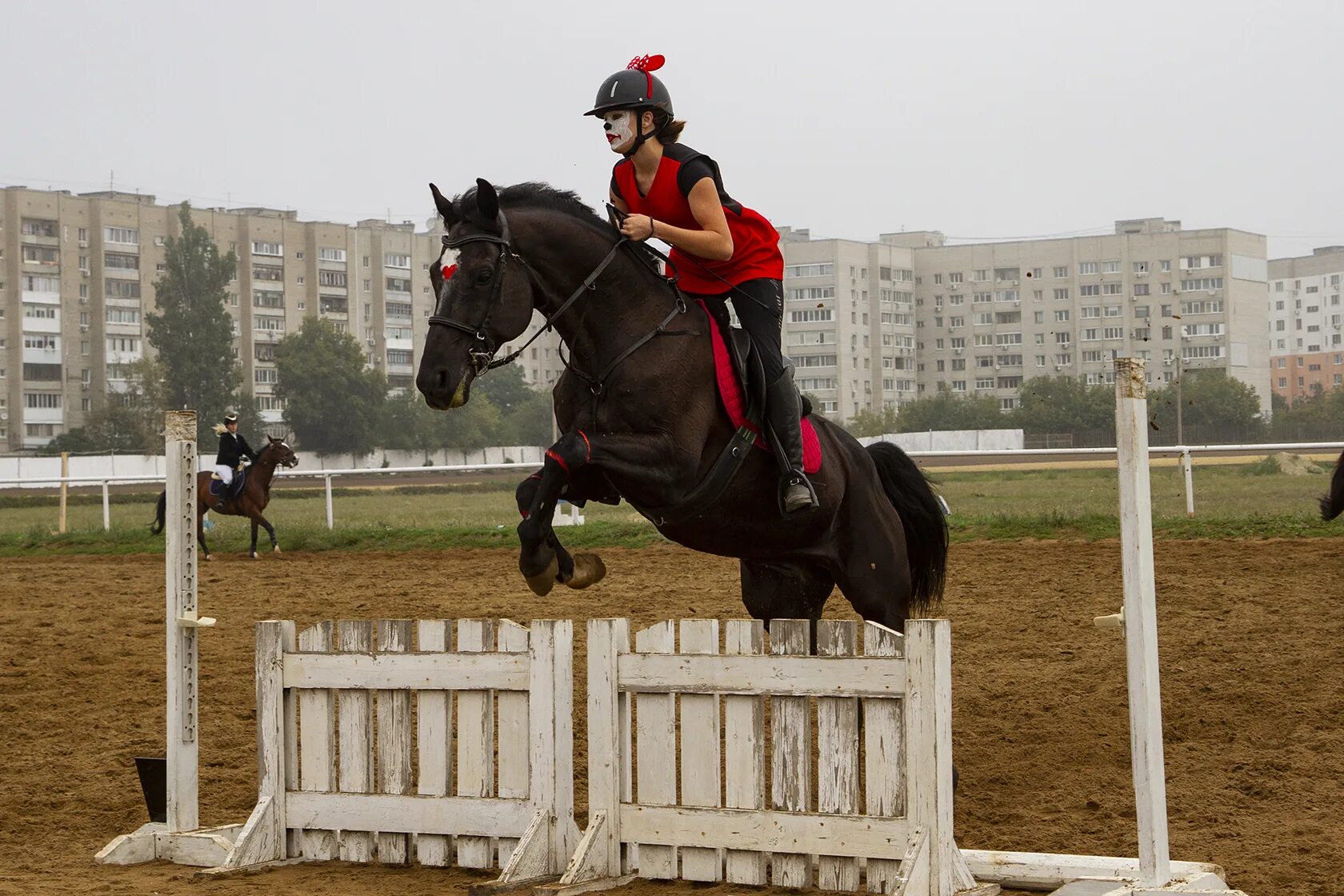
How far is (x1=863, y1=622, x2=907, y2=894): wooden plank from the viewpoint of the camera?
4227 millimetres

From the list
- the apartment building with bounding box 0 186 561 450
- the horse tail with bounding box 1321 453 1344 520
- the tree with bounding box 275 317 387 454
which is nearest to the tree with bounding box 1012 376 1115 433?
the apartment building with bounding box 0 186 561 450

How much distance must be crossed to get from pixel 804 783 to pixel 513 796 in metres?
1.07

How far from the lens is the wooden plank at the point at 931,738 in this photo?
4.12 meters

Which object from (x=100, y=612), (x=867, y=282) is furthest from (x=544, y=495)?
(x=867, y=282)

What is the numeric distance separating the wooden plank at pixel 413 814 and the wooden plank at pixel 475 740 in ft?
0.13

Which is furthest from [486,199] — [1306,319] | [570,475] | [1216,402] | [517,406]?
[1306,319]

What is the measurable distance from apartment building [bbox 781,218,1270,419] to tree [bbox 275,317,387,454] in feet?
88.8

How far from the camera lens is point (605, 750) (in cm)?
470

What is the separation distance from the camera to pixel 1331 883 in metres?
4.45

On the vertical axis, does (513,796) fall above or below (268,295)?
below

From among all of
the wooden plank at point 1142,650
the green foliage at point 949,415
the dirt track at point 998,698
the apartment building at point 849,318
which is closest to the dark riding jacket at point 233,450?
the dirt track at point 998,698

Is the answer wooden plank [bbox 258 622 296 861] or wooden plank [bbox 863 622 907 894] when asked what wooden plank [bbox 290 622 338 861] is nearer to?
wooden plank [bbox 258 622 296 861]

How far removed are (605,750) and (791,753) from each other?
0.65 metres

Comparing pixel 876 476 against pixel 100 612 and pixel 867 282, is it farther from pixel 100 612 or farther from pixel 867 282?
pixel 867 282
